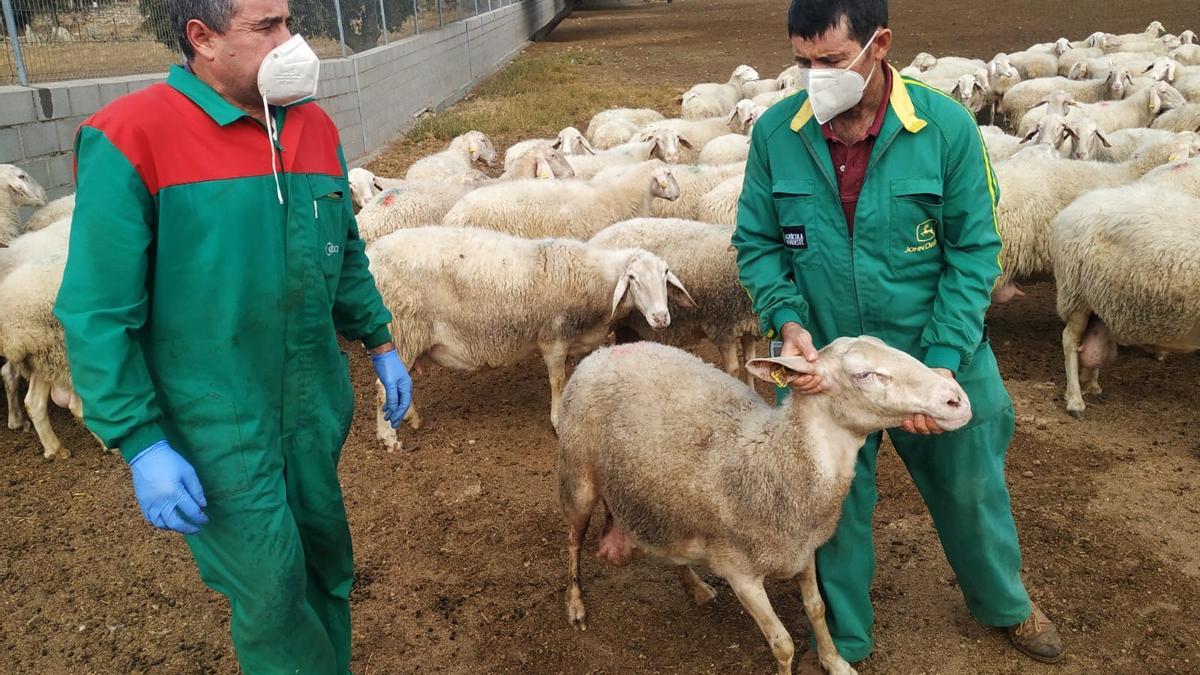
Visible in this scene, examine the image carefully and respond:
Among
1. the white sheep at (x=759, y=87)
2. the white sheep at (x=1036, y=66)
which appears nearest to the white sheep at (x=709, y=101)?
the white sheep at (x=759, y=87)

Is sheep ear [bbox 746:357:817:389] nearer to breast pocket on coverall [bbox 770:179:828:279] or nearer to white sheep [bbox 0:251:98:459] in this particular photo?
breast pocket on coverall [bbox 770:179:828:279]

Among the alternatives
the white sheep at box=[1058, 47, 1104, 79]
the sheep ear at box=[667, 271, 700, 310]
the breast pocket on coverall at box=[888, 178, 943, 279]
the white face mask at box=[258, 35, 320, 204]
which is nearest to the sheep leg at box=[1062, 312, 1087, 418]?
the sheep ear at box=[667, 271, 700, 310]

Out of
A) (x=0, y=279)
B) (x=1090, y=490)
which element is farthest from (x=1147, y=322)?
(x=0, y=279)

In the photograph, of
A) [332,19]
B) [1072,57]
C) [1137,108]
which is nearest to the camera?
[1137,108]

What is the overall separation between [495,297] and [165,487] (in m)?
3.42

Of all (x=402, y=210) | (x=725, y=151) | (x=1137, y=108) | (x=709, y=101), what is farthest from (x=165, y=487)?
(x=709, y=101)

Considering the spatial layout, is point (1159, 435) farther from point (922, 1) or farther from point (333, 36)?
point (922, 1)

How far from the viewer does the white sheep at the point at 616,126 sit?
11.0m

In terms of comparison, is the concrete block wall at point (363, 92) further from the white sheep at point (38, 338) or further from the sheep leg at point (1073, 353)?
the sheep leg at point (1073, 353)

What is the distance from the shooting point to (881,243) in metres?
2.73

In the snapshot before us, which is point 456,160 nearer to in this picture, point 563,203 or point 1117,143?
point 563,203

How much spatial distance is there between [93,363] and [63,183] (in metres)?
6.14

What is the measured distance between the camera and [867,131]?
2.72m

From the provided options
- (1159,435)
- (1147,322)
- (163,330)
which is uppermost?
(163,330)
